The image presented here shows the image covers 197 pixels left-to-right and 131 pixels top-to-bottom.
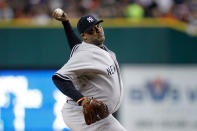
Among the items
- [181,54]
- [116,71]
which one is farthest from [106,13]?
[116,71]

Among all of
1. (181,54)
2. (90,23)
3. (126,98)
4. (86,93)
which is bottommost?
(126,98)

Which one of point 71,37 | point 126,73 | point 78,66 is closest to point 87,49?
point 78,66

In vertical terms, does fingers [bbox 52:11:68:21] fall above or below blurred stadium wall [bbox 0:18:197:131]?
above

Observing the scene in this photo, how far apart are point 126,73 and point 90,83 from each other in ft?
18.9

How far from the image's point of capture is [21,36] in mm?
11219

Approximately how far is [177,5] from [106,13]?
66.8 inches

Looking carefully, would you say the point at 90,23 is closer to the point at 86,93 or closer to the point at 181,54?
the point at 86,93

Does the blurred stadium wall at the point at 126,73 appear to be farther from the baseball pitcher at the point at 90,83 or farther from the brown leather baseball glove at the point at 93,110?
the brown leather baseball glove at the point at 93,110

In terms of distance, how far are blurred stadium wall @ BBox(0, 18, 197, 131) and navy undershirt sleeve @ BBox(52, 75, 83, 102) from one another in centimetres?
585

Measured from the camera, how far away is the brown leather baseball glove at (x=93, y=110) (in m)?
5.18

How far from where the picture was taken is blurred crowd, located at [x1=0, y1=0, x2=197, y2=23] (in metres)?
11.8

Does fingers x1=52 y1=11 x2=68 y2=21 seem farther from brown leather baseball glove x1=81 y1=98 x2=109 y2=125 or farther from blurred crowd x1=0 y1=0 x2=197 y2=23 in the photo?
blurred crowd x1=0 y1=0 x2=197 y2=23

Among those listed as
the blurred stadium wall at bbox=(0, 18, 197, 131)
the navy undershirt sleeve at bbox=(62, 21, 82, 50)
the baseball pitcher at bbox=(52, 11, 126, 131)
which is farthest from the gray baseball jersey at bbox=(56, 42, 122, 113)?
the blurred stadium wall at bbox=(0, 18, 197, 131)

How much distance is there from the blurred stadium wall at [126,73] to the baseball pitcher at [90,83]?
217 inches
